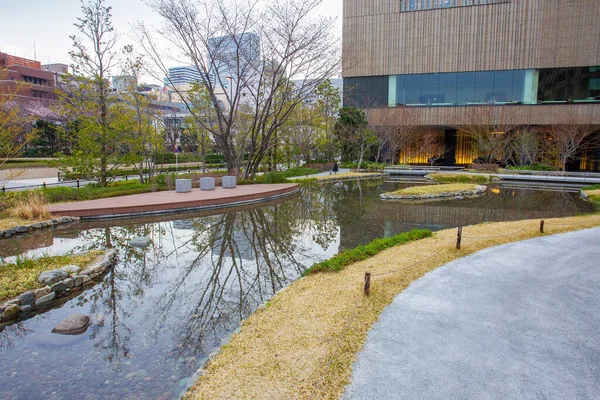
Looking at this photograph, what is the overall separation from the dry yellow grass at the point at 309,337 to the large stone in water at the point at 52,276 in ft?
12.6

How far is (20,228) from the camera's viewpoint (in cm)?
1075

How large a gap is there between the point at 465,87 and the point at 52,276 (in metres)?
36.8

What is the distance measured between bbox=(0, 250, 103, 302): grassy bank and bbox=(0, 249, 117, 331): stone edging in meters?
0.23

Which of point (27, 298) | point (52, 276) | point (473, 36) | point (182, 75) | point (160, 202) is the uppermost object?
point (473, 36)

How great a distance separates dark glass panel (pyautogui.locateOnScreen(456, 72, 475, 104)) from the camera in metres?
35.7

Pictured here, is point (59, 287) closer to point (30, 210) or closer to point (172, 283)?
point (172, 283)

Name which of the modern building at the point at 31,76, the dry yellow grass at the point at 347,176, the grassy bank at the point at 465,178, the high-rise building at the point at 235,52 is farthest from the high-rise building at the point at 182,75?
the modern building at the point at 31,76

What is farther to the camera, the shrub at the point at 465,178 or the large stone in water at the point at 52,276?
the shrub at the point at 465,178

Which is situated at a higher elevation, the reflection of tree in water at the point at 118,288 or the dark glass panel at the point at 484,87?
the dark glass panel at the point at 484,87

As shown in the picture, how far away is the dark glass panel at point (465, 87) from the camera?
35688mm

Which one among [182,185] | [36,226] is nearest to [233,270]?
[36,226]

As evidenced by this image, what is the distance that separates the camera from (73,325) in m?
5.46

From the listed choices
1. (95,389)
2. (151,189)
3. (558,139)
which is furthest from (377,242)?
(558,139)

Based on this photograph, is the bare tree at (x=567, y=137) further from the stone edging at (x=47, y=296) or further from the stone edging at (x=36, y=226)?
the stone edging at (x=47, y=296)
